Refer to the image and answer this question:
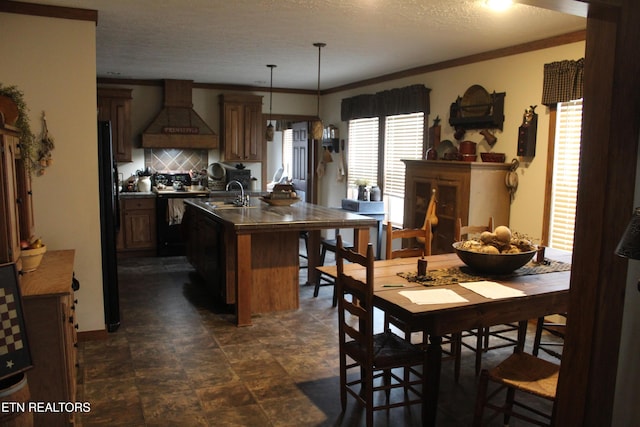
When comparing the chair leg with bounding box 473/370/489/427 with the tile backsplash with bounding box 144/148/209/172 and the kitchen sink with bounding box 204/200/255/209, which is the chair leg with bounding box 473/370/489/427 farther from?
the tile backsplash with bounding box 144/148/209/172

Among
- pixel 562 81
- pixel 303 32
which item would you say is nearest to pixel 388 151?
pixel 303 32

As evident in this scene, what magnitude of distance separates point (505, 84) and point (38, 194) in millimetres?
4077

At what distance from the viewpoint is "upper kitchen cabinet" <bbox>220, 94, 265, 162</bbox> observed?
7.74m

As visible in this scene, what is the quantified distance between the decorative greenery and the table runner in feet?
8.08

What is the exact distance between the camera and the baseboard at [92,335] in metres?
4.00

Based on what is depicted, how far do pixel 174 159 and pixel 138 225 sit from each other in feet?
4.07

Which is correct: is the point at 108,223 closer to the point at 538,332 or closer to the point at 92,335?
the point at 92,335

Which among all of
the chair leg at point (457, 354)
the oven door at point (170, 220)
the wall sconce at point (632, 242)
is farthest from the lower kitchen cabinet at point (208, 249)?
the wall sconce at point (632, 242)

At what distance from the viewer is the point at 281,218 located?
4559 millimetres

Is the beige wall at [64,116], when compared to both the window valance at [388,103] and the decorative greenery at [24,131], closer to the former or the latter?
the decorative greenery at [24,131]

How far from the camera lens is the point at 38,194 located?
147 inches

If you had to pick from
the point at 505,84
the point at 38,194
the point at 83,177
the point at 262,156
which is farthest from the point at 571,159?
the point at 262,156

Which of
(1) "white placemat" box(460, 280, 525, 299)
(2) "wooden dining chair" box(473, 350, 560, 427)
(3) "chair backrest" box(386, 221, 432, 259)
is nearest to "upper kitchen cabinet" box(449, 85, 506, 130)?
(3) "chair backrest" box(386, 221, 432, 259)

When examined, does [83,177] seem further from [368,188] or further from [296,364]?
[368,188]
